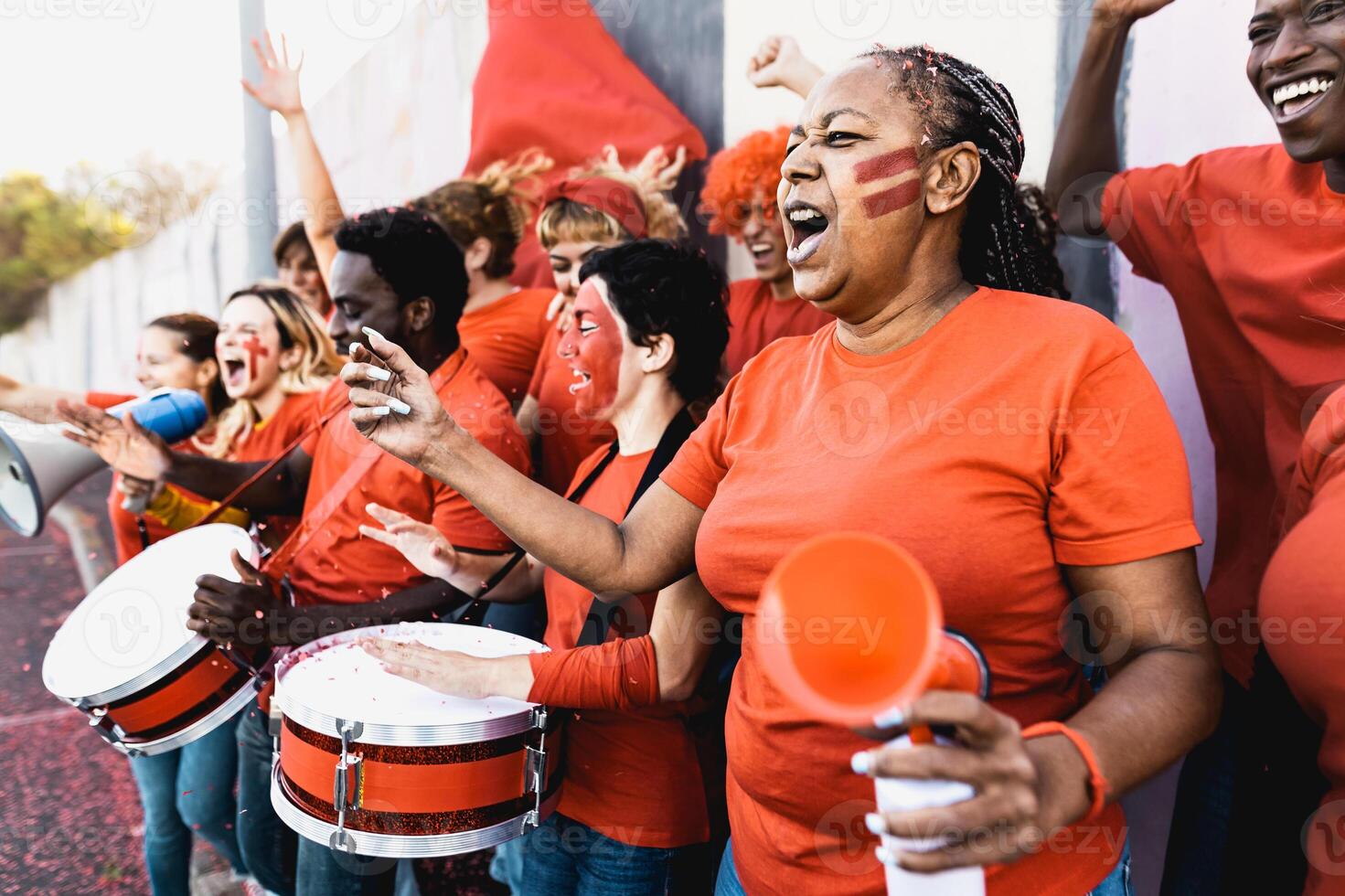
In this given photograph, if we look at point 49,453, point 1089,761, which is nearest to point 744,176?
point 49,453

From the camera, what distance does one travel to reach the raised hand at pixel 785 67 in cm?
308

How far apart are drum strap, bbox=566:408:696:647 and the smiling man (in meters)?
1.11

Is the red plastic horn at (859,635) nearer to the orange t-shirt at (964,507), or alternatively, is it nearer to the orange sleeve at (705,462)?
the orange t-shirt at (964,507)

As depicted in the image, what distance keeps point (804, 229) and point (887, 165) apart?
161mm

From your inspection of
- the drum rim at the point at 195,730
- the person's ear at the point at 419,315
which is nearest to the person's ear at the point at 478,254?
the person's ear at the point at 419,315

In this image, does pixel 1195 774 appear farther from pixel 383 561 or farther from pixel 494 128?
pixel 494 128

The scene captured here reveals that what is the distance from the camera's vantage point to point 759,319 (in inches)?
139

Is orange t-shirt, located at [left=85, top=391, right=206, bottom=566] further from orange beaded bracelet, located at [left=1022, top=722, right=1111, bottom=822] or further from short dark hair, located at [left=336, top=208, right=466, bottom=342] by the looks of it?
orange beaded bracelet, located at [left=1022, top=722, right=1111, bottom=822]

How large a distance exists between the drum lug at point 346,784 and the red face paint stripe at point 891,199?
132 cm

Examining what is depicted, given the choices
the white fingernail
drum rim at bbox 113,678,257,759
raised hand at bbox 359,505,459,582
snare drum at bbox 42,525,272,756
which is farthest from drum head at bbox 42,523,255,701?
the white fingernail

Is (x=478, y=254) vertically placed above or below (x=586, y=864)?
above

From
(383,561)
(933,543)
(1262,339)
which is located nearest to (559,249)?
(383,561)

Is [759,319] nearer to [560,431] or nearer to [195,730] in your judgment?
[560,431]

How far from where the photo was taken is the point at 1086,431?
4.04 ft
